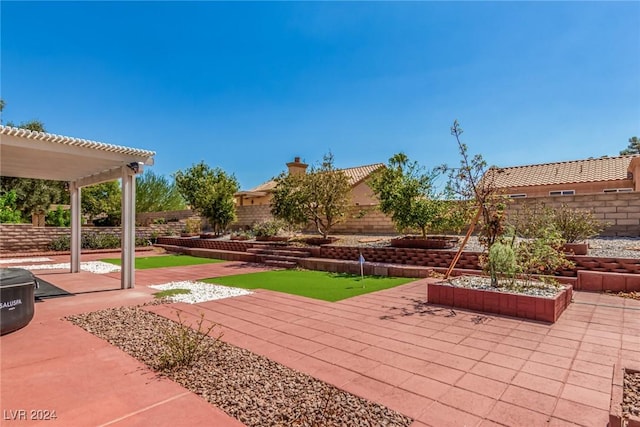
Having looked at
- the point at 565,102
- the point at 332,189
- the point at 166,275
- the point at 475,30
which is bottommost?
the point at 166,275

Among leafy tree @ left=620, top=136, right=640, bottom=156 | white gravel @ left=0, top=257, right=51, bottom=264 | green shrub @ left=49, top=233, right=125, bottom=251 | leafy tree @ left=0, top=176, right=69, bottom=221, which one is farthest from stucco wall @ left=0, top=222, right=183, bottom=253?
leafy tree @ left=620, top=136, right=640, bottom=156

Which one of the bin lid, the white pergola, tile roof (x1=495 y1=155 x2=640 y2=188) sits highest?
tile roof (x1=495 y1=155 x2=640 y2=188)

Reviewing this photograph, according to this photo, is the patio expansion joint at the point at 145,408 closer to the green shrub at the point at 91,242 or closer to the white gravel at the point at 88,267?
the white gravel at the point at 88,267

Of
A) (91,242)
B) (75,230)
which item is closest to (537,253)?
(75,230)

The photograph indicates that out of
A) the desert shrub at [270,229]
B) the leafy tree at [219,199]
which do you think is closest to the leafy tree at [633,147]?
the desert shrub at [270,229]

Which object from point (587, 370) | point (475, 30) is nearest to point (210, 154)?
point (475, 30)

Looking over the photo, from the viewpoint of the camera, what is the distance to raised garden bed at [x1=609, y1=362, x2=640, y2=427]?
91.0 inches

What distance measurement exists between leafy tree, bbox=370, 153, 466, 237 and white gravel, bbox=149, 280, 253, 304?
5.69 meters

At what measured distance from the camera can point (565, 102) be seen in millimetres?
11453

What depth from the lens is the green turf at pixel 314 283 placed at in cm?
745

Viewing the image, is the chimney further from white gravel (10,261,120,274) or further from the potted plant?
Answer: the potted plant

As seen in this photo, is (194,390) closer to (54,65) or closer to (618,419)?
(618,419)

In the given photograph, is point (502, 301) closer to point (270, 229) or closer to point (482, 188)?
point (482, 188)

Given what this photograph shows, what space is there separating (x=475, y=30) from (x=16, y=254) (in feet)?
63.7
